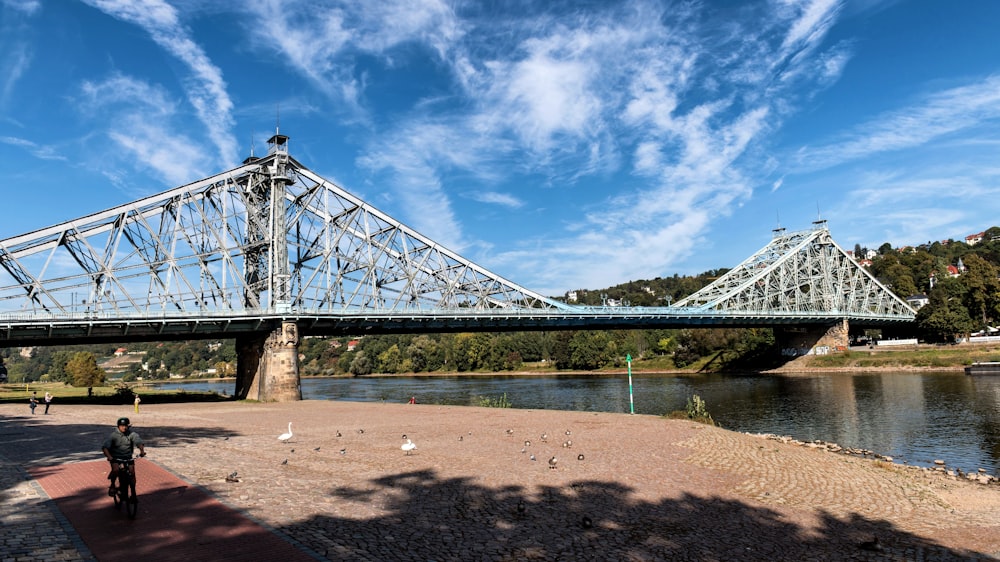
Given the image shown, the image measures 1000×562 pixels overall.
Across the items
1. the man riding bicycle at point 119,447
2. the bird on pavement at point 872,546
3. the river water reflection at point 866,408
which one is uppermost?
the man riding bicycle at point 119,447

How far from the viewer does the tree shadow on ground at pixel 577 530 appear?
378 inches

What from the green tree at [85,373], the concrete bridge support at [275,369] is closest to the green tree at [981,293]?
the concrete bridge support at [275,369]

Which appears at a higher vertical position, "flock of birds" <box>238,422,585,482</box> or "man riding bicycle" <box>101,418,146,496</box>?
"man riding bicycle" <box>101,418,146,496</box>

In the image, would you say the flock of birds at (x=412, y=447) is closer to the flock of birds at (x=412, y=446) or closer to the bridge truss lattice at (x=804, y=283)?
the flock of birds at (x=412, y=446)

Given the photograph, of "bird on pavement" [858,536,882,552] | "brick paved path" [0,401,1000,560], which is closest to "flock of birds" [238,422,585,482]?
"brick paved path" [0,401,1000,560]

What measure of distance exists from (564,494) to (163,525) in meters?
8.04

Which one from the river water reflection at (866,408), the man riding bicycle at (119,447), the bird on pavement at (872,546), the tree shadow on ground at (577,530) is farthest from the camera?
the river water reflection at (866,408)

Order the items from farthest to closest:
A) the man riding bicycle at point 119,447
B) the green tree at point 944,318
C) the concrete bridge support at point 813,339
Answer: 1. the concrete bridge support at point 813,339
2. the green tree at point 944,318
3. the man riding bicycle at point 119,447

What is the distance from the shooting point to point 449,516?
1148 centimetres

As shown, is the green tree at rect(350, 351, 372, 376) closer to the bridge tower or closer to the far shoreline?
the far shoreline

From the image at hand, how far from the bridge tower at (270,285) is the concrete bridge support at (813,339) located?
75796 millimetres

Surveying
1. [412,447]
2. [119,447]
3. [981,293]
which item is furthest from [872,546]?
[981,293]

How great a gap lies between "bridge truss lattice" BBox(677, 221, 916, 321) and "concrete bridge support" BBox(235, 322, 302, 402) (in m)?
67.7

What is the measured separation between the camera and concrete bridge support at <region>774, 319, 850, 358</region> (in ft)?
292
